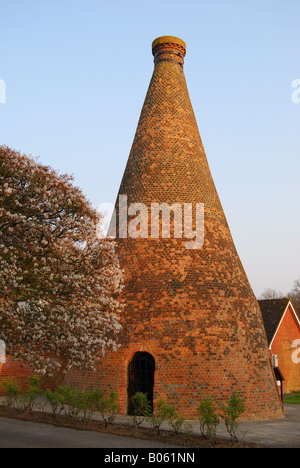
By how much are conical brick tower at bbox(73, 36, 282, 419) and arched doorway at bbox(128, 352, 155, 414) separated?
0.03 metres

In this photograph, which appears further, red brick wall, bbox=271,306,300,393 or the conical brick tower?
red brick wall, bbox=271,306,300,393

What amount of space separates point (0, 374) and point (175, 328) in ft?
36.1

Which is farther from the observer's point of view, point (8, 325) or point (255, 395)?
point (255, 395)

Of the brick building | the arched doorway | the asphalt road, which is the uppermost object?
the brick building

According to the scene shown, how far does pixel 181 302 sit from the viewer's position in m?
14.5

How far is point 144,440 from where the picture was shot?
10320 millimetres

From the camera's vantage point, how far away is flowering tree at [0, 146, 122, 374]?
1155cm

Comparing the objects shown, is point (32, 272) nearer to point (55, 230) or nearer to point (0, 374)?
point (55, 230)

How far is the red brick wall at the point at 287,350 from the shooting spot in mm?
28484

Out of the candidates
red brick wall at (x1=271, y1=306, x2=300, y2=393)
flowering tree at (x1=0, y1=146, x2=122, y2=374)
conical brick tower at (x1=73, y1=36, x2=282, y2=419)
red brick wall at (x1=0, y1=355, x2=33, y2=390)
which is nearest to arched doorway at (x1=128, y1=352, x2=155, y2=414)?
conical brick tower at (x1=73, y1=36, x2=282, y2=419)

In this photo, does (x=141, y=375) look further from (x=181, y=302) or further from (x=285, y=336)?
(x=285, y=336)

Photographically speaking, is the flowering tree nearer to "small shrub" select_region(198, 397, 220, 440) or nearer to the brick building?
"small shrub" select_region(198, 397, 220, 440)

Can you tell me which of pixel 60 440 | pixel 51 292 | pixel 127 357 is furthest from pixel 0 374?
pixel 60 440

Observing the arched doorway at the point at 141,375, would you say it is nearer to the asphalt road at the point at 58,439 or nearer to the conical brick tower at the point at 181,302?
the conical brick tower at the point at 181,302
